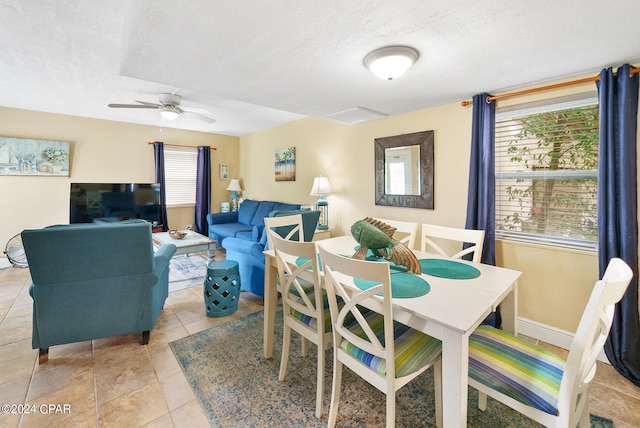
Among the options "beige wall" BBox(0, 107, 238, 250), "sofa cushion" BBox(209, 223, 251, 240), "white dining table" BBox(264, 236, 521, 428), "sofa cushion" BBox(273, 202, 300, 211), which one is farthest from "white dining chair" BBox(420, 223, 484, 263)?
"beige wall" BBox(0, 107, 238, 250)

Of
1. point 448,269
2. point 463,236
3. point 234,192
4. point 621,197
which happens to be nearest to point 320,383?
point 448,269

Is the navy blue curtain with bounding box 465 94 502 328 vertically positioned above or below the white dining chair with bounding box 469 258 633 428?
above

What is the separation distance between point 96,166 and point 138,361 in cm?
403

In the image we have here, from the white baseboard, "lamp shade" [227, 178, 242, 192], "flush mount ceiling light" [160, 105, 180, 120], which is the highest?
"flush mount ceiling light" [160, 105, 180, 120]

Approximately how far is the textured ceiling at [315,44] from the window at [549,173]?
296 mm

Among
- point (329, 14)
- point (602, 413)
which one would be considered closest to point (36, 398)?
point (329, 14)

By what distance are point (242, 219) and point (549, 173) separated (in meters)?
4.56

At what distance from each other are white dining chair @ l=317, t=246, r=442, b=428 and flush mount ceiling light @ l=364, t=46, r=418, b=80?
1.27 meters

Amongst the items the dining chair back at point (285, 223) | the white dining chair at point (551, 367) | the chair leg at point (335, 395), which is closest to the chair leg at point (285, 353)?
the chair leg at point (335, 395)

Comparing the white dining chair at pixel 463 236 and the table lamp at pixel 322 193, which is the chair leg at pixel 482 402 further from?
the table lamp at pixel 322 193

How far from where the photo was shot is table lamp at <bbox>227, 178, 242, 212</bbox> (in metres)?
5.84

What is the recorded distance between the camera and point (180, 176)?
5508 mm

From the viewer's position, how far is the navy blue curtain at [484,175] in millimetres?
2414

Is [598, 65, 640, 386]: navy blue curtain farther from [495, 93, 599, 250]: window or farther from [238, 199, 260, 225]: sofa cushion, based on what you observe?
[238, 199, 260, 225]: sofa cushion
